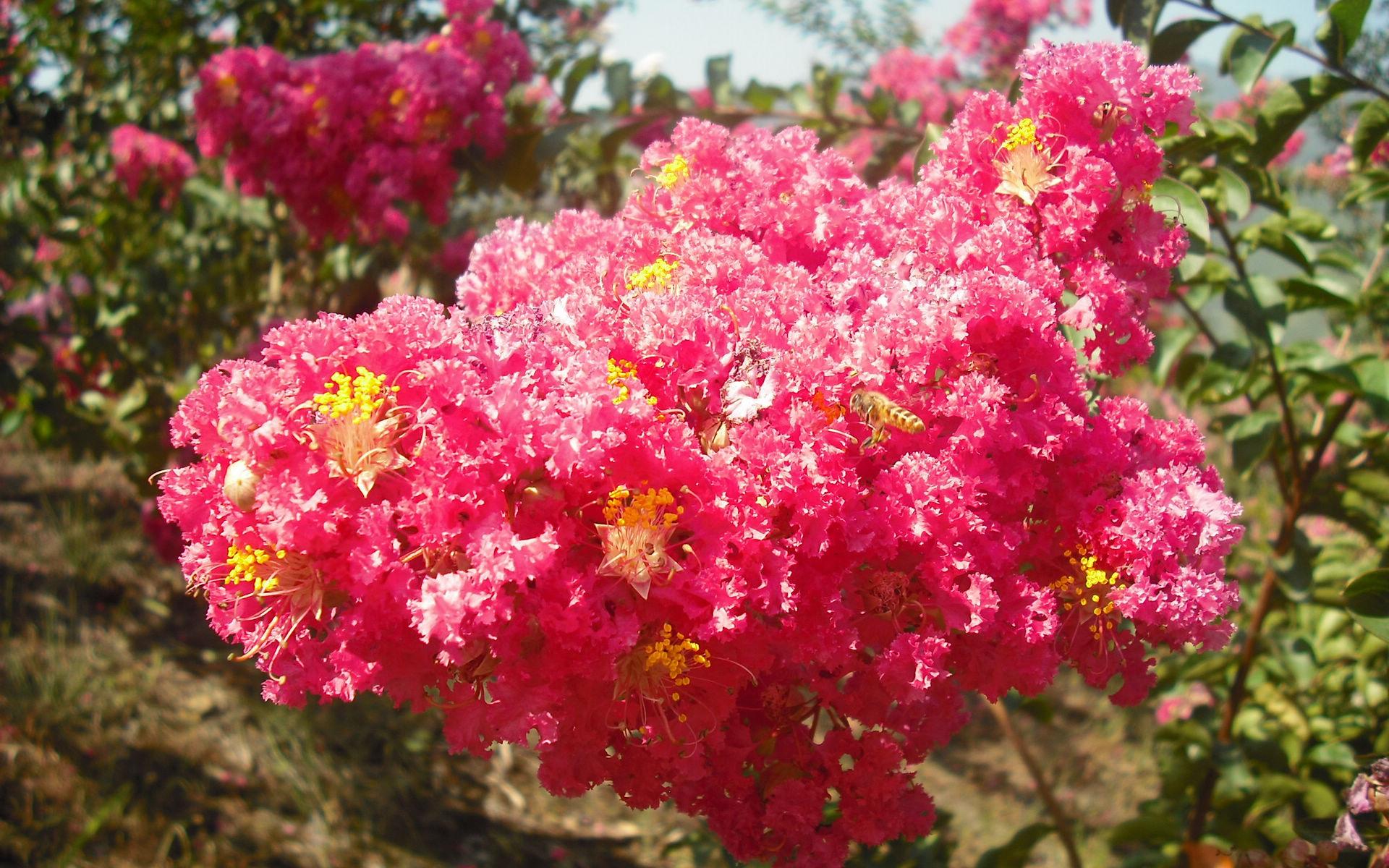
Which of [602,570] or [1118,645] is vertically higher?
[602,570]

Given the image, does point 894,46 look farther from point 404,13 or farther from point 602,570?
point 602,570

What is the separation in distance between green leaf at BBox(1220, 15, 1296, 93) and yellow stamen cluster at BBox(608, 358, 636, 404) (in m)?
1.24

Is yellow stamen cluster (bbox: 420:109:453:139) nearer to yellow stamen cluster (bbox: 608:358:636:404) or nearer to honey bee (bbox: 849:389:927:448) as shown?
yellow stamen cluster (bbox: 608:358:636:404)

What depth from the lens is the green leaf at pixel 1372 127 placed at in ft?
5.14

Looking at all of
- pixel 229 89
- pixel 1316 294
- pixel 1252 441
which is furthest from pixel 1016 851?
pixel 229 89

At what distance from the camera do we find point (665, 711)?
3.26 ft

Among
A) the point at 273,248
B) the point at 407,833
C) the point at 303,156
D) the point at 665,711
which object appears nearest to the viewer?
the point at 665,711

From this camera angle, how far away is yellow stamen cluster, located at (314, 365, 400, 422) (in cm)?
86

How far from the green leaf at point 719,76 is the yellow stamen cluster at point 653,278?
1.62m

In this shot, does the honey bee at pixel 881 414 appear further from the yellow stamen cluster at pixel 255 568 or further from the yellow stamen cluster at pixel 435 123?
the yellow stamen cluster at pixel 435 123

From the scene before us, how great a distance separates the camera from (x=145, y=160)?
9.95 feet

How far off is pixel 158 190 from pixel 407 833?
7.55 feet

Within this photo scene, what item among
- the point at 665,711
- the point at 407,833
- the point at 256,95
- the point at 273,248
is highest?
the point at 256,95

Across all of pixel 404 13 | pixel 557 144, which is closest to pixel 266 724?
pixel 557 144
